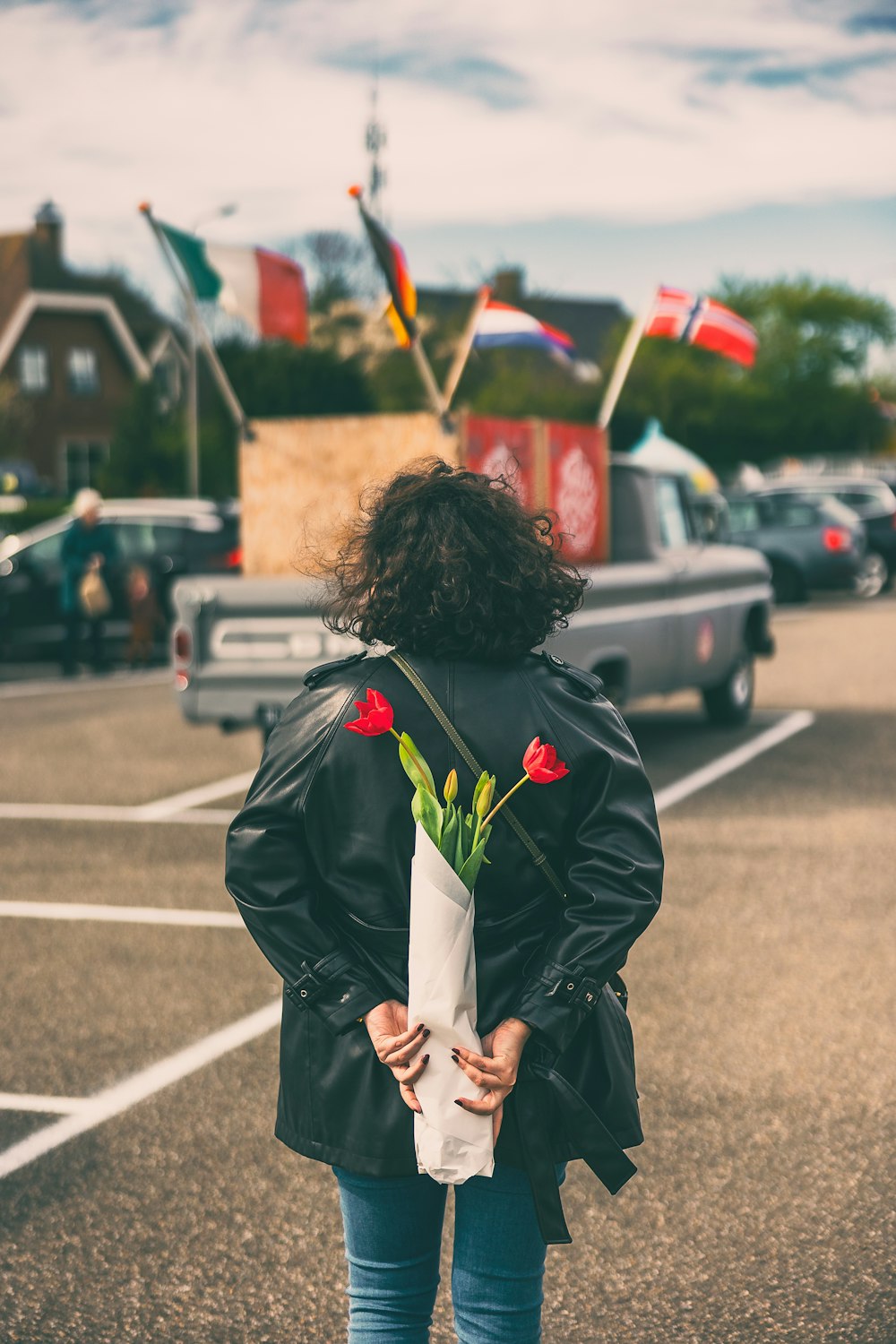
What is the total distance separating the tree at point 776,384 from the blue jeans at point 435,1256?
39.4m

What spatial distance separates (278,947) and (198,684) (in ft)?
22.7

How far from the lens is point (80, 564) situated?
15844mm

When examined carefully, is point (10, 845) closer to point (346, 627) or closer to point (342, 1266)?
point (342, 1266)

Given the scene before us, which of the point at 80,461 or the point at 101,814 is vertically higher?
the point at 101,814

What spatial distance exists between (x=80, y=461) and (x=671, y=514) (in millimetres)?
46458

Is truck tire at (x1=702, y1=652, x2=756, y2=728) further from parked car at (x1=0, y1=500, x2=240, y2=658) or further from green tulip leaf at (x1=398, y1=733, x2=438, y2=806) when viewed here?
green tulip leaf at (x1=398, y1=733, x2=438, y2=806)

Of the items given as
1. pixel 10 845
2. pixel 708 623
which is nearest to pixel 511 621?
pixel 10 845

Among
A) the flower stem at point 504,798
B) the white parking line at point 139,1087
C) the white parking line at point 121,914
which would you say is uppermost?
the flower stem at point 504,798

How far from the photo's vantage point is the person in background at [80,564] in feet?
51.8

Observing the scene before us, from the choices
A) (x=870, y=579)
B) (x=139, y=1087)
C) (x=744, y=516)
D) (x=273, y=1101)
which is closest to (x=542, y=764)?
(x=273, y=1101)

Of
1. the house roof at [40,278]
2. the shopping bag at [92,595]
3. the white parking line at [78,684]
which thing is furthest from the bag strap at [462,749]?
the house roof at [40,278]

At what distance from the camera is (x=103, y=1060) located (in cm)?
494

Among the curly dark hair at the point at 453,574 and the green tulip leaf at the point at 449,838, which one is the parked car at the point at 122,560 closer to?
the curly dark hair at the point at 453,574

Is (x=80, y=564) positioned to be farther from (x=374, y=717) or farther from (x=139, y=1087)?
(x=374, y=717)
